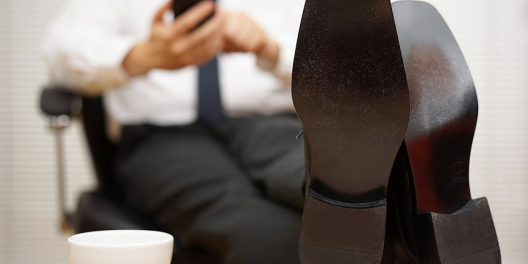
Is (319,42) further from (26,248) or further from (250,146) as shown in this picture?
(26,248)

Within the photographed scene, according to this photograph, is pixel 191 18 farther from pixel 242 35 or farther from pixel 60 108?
pixel 60 108

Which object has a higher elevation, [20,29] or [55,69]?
[20,29]

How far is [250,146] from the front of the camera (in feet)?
2.24

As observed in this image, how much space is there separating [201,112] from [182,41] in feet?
0.59

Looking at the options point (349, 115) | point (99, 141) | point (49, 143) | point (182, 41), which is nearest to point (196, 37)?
point (182, 41)

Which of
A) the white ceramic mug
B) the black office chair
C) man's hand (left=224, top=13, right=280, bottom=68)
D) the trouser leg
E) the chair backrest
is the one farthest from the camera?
the chair backrest

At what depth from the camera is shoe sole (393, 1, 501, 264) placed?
37 cm

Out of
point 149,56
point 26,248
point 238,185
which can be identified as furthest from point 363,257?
point 26,248

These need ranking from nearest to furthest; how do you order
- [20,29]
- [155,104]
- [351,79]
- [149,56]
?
[351,79] → [149,56] → [155,104] → [20,29]

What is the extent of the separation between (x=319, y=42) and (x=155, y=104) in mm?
557

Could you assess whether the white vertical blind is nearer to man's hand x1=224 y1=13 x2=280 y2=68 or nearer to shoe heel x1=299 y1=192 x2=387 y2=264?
man's hand x1=224 y1=13 x2=280 y2=68

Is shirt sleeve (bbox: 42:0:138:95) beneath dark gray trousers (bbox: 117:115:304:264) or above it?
above

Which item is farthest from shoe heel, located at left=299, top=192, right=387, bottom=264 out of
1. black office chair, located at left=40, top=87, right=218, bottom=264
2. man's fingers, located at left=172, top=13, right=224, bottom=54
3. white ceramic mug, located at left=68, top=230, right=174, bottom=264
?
man's fingers, located at left=172, top=13, right=224, bottom=54

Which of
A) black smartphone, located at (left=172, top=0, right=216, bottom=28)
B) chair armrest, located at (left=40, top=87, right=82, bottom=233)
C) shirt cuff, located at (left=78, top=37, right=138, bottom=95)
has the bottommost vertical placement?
chair armrest, located at (left=40, top=87, right=82, bottom=233)
